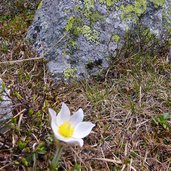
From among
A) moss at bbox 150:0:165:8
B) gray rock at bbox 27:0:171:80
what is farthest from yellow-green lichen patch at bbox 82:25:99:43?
moss at bbox 150:0:165:8

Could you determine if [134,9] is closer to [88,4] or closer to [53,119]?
[88,4]

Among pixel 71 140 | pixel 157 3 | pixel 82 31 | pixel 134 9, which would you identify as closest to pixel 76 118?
pixel 71 140

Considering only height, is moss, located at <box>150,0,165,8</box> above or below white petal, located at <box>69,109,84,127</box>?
above

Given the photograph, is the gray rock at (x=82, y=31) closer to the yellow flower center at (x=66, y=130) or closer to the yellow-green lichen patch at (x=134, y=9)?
the yellow-green lichen patch at (x=134, y=9)

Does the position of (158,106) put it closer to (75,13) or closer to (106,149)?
(106,149)

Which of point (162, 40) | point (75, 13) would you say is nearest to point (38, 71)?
point (75, 13)

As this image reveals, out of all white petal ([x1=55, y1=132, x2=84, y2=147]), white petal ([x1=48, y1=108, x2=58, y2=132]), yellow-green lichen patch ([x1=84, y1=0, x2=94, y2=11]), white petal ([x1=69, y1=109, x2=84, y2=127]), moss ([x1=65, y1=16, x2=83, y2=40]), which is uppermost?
yellow-green lichen patch ([x1=84, y1=0, x2=94, y2=11])

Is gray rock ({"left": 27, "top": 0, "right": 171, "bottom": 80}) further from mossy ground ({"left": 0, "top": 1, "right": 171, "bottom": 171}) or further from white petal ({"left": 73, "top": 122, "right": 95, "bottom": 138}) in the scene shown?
white petal ({"left": 73, "top": 122, "right": 95, "bottom": 138})

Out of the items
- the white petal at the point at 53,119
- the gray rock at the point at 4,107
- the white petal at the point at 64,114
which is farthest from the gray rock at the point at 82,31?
the white petal at the point at 53,119
